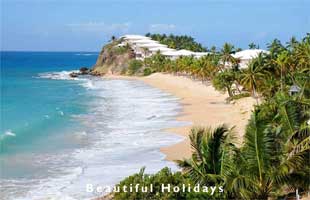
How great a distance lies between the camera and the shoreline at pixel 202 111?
2349cm

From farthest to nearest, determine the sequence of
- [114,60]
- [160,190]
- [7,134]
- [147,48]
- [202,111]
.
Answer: [114,60] < [147,48] < [202,111] < [7,134] < [160,190]

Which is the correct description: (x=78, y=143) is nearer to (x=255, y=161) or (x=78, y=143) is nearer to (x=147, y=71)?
(x=255, y=161)

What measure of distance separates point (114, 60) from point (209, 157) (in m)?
87.3

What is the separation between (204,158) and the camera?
1230 centimetres

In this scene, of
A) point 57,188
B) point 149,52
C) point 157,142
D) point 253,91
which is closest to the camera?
point 57,188

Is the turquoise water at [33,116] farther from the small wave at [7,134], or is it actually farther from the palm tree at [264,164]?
the palm tree at [264,164]

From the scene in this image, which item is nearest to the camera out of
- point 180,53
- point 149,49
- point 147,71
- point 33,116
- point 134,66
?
point 33,116

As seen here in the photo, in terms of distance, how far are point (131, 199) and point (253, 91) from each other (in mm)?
24783

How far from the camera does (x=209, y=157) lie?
1220cm

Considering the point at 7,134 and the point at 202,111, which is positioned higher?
the point at 202,111

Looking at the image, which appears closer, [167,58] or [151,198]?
[151,198]

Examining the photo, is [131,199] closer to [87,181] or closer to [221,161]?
[221,161]

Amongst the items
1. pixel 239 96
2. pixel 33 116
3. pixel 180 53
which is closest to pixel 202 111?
pixel 239 96

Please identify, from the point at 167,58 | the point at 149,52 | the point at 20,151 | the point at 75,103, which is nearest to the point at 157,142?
the point at 20,151
